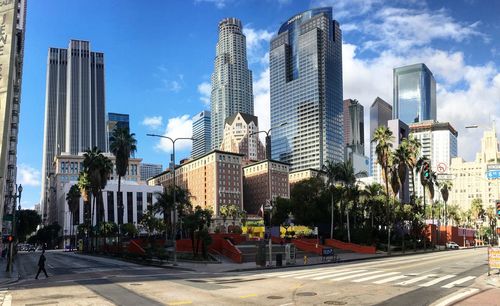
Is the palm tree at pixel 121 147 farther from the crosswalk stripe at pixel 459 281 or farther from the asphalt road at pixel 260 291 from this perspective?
the crosswalk stripe at pixel 459 281

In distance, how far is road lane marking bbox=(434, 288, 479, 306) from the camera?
17000 mm

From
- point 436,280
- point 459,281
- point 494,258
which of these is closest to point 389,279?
point 436,280

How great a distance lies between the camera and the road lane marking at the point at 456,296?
17.0 m

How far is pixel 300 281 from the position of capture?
979 inches

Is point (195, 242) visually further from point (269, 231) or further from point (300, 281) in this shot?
point (300, 281)

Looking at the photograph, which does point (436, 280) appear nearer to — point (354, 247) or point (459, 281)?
point (459, 281)

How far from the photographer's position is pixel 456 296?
18.7 meters

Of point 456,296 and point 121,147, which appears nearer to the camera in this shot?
point 456,296

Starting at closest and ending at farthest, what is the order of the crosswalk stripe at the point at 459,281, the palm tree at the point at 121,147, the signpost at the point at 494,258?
the crosswalk stripe at the point at 459,281
the signpost at the point at 494,258
the palm tree at the point at 121,147

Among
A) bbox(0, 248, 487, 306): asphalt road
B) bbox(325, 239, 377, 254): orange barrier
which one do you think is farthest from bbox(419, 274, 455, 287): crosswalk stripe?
bbox(325, 239, 377, 254): orange barrier

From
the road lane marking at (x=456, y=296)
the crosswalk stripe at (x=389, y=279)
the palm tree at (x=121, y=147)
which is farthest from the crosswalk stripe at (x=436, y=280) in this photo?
the palm tree at (x=121, y=147)

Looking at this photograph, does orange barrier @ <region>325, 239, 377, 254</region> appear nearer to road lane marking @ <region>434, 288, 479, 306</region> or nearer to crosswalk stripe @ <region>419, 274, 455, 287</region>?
crosswalk stripe @ <region>419, 274, 455, 287</region>

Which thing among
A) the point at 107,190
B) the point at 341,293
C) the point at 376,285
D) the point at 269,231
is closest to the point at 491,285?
the point at 376,285

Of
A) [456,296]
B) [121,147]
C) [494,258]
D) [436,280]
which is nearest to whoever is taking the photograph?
[456,296]
